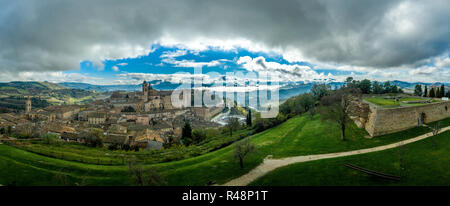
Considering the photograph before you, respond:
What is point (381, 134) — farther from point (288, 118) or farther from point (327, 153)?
point (288, 118)

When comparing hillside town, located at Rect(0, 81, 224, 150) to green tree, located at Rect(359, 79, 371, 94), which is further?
green tree, located at Rect(359, 79, 371, 94)

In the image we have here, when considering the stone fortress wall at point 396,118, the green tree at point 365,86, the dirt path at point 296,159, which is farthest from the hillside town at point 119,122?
the green tree at point 365,86

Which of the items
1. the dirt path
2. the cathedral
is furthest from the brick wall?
the cathedral

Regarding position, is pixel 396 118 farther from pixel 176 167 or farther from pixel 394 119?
pixel 176 167

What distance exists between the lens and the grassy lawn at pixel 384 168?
13.7 metres

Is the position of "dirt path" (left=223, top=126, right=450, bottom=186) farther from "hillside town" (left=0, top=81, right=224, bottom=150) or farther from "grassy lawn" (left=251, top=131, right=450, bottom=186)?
"hillside town" (left=0, top=81, right=224, bottom=150)

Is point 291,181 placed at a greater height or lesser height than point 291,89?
lesser

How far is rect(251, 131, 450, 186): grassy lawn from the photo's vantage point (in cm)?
1373

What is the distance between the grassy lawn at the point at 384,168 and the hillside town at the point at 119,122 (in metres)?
27.1

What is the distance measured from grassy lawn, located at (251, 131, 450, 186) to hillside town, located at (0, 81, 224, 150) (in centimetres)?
2714

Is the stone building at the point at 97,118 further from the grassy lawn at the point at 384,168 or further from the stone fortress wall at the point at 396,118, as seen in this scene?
the stone fortress wall at the point at 396,118

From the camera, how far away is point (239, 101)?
459 ft
